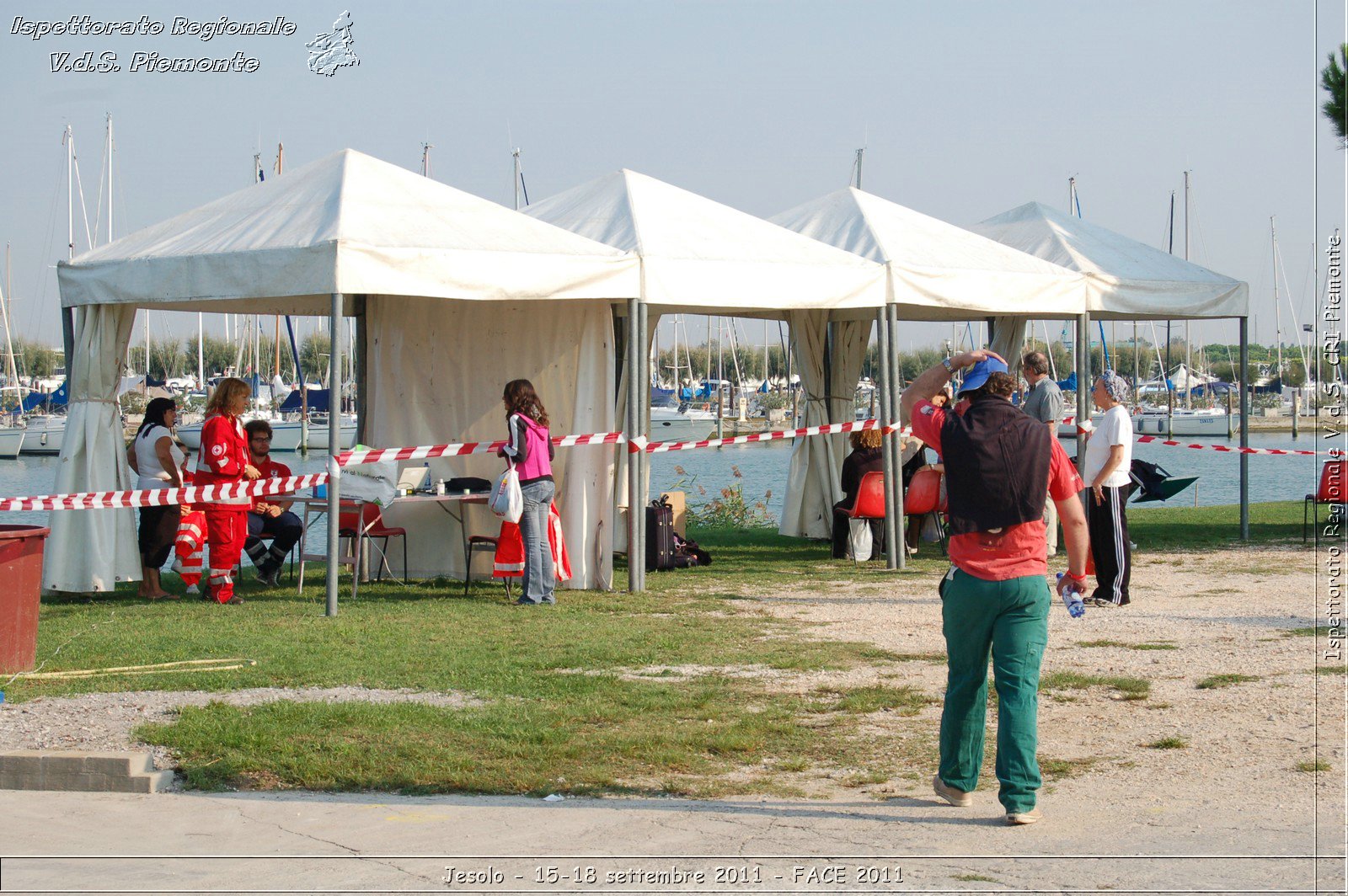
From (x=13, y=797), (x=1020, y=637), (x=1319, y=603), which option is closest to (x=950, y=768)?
(x=1020, y=637)

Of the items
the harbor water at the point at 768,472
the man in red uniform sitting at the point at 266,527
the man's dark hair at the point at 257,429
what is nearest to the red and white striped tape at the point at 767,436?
the man in red uniform sitting at the point at 266,527

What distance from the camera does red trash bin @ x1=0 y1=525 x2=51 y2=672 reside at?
24.7ft

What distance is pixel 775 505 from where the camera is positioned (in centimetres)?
2666

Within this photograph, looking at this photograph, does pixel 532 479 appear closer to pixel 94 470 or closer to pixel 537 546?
pixel 537 546

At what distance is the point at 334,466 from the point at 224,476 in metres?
1.31

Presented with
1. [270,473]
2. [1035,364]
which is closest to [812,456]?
[1035,364]

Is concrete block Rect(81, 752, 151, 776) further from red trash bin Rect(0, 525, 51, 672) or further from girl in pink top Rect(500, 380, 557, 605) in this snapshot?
girl in pink top Rect(500, 380, 557, 605)

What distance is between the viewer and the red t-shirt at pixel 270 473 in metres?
10.8

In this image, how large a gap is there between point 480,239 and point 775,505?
17.1 meters

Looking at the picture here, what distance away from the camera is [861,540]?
43.3ft

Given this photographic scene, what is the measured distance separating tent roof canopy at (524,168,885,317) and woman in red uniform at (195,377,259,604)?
316 cm

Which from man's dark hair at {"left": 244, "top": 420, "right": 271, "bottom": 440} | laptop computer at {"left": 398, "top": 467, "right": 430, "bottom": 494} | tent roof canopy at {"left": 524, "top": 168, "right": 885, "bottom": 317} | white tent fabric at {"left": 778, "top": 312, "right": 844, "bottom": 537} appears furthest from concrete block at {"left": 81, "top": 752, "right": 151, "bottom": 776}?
white tent fabric at {"left": 778, "top": 312, "right": 844, "bottom": 537}

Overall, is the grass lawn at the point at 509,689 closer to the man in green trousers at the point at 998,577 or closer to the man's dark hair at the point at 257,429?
the man in green trousers at the point at 998,577

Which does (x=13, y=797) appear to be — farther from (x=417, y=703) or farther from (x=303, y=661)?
(x=303, y=661)
